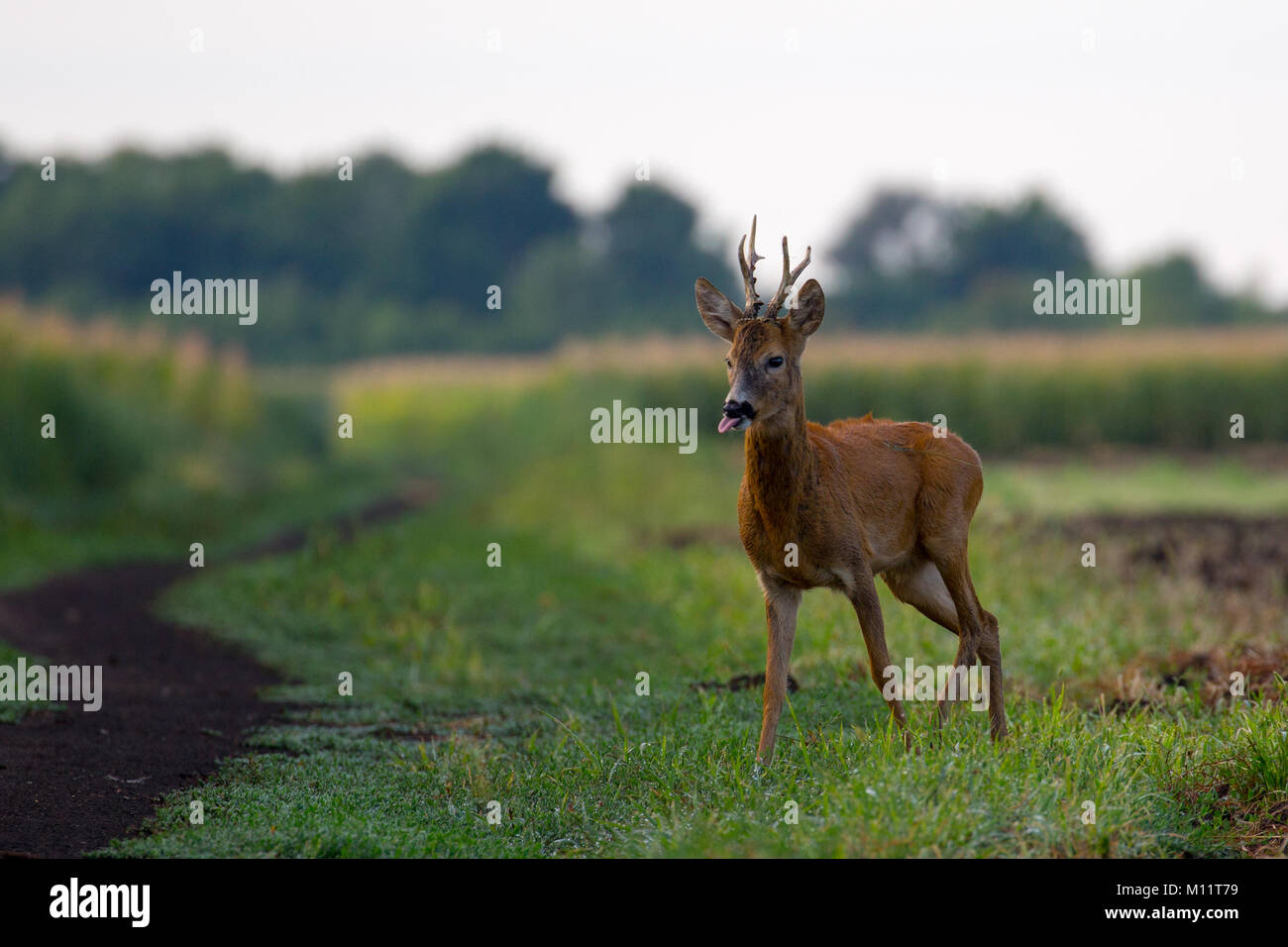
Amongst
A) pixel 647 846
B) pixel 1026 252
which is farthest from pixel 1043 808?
pixel 1026 252

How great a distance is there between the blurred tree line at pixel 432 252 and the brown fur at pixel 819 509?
1831 inches

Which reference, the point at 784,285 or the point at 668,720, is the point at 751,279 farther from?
the point at 668,720

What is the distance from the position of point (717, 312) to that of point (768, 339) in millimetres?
402

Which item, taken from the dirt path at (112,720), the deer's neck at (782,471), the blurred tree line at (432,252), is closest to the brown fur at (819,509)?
the deer's neck at (782,471)

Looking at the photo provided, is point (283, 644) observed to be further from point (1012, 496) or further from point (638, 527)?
point (1012, 496)

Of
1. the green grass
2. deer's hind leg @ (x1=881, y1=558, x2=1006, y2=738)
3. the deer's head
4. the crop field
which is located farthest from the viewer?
deer's hind leg @ (x1=881, y1=558, x2=1006, y2=738)

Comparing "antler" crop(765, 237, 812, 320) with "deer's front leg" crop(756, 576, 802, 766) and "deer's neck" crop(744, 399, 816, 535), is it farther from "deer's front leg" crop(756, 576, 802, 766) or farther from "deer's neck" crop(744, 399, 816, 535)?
"deer's front leg" crop(756, 576, 802, 766)

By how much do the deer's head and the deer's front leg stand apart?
31.1 inches

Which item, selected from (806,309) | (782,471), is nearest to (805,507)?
(782,471)

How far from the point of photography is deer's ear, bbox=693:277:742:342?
6.64 metres

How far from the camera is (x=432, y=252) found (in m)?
66.2

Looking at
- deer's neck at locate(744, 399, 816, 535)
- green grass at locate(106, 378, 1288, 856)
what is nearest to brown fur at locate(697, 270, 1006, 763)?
deer's neck at locate(744, 399, 816, 535)

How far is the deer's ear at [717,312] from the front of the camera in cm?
664

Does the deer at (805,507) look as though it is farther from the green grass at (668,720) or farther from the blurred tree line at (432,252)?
the blurred tree line at (432,252)
